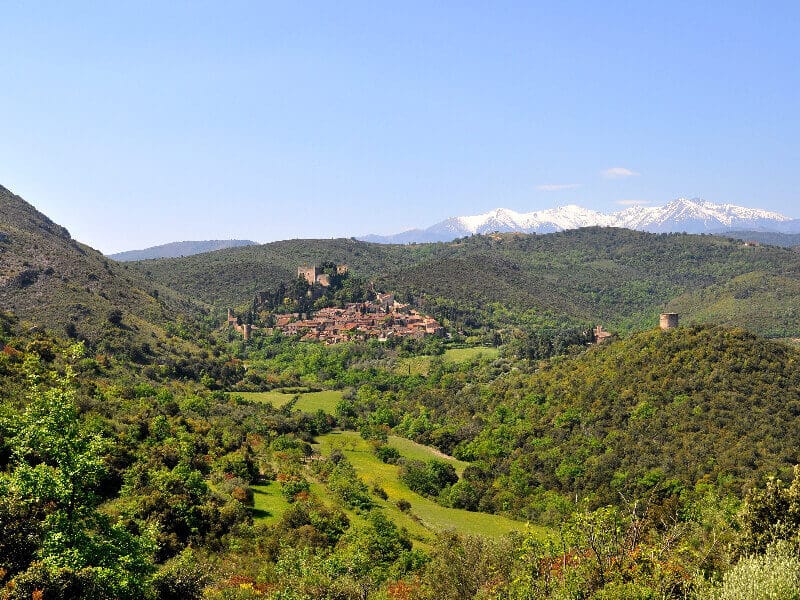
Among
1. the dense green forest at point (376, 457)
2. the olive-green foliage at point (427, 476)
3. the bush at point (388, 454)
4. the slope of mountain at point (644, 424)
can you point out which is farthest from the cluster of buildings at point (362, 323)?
the olive-green foliage at point (427, 476)

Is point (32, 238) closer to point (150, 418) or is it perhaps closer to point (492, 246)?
point (150, 418)

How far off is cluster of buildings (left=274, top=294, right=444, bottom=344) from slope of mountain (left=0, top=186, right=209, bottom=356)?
25.8 m

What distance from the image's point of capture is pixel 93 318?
56.4 meters

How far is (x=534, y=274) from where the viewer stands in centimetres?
15525

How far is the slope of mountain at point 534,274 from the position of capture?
116250mm

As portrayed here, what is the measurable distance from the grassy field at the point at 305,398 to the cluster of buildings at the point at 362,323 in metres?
24.6

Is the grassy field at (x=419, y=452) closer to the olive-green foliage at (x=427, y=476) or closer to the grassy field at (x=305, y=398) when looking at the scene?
the olive-green foliage at (x=427, y=476)

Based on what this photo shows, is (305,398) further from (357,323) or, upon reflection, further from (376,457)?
(357,323)

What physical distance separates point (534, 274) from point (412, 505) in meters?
123

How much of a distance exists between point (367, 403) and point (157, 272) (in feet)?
280

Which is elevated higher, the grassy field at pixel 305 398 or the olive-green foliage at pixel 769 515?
the olive-green foliage at pixel 769 515

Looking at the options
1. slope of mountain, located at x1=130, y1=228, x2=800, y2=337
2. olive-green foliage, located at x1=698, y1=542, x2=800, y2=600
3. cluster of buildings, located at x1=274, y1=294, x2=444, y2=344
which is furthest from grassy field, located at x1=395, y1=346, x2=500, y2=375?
olive-green foliage, located at x1=698, y1=542, x2=800, y2=600

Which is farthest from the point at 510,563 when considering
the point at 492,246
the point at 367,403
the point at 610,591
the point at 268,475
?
the point at 492,246

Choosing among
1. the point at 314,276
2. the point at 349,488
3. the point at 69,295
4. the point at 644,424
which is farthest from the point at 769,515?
the point at 314,276
